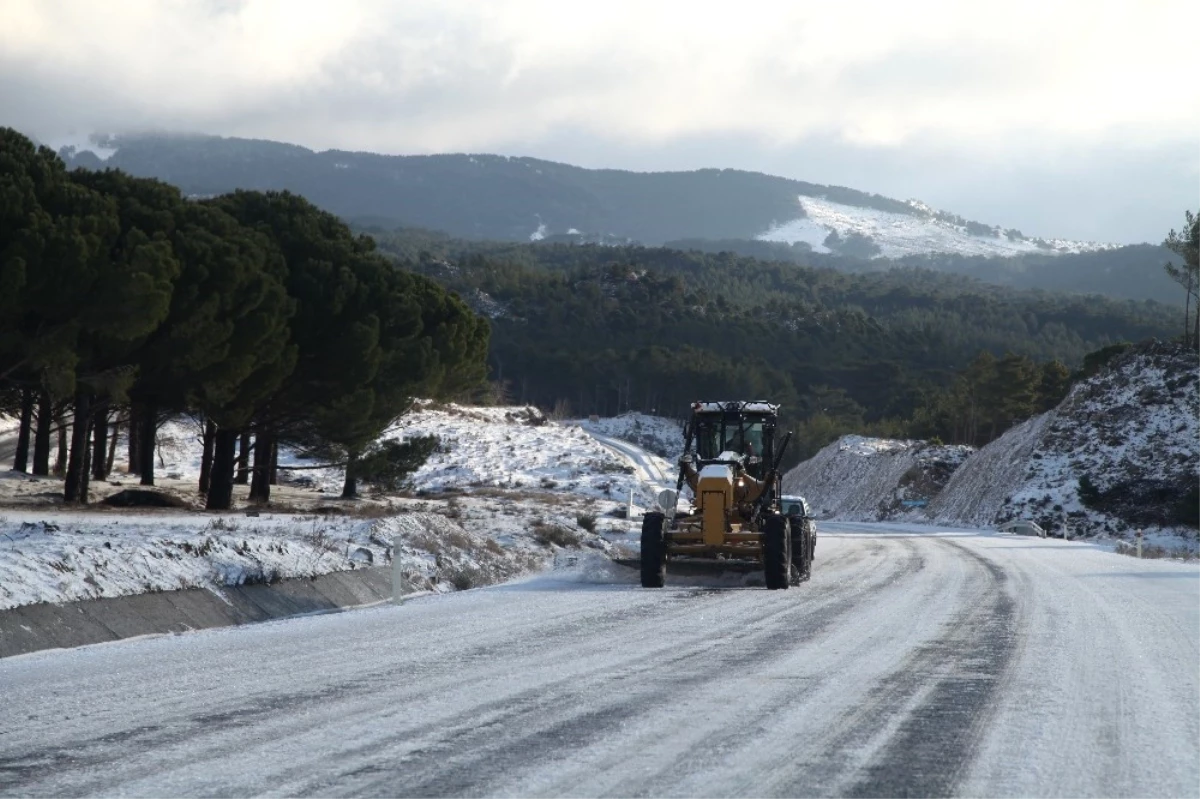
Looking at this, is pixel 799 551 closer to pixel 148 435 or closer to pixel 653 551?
pixel 653 551

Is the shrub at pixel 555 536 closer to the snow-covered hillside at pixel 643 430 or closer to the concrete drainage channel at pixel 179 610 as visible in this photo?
the concrete drainage channel at pixel 179 610

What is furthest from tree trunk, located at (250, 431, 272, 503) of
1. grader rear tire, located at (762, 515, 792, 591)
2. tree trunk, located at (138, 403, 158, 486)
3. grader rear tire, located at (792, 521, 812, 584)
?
grader rear tire, located at (762, 515, 792, 591)

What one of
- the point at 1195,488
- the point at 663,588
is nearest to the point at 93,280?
the point at 663,588

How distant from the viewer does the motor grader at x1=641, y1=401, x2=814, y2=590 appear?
18859 millimetres

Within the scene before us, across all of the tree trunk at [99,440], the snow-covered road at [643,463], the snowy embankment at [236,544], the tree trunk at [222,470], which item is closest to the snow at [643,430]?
the snow-covered road at [643,463]

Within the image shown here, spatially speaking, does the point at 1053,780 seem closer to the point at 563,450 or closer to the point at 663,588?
the point at 663,588

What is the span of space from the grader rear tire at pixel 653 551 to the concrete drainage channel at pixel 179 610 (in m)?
3.92

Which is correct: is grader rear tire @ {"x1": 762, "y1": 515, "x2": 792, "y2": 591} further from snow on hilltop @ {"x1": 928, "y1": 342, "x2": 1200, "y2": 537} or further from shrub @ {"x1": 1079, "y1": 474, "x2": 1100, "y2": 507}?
shrub @ {"x1": 1079, "y1": 474, "x2": 1100, "y2": 507}

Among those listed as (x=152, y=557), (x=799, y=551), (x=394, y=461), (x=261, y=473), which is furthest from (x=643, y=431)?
(x=152, y=557)

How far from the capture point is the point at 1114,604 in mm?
16703

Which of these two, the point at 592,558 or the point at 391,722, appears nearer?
the point at 391,722

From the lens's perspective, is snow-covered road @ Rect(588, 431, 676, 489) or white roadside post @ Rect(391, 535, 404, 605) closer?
white roadside post @ Rect(391, 535, 404, 605)

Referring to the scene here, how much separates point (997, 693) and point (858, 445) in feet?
304

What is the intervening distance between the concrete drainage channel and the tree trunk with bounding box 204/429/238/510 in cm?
2165
